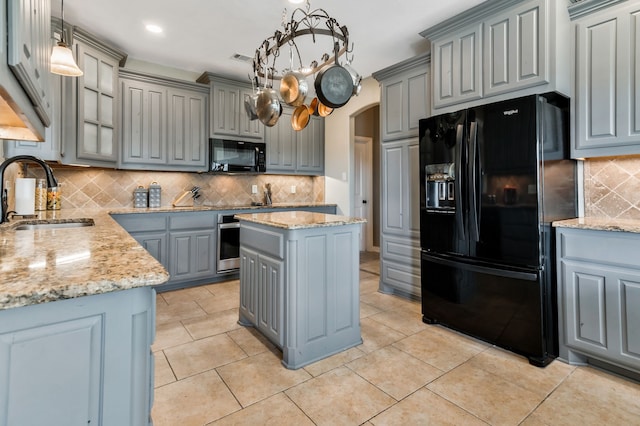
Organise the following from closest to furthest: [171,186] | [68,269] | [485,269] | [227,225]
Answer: [68,269] < [485,269] < [227,225] < [171,186]

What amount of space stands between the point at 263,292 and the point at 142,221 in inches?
75.1

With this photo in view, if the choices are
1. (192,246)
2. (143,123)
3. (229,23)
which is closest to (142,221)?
(192,246)

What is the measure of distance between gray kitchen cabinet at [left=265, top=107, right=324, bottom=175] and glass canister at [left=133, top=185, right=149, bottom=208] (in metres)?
1.62

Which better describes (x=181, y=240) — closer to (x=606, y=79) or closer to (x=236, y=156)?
(x=236, y=156)

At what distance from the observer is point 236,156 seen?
4.35 m

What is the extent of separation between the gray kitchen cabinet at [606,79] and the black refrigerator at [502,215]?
131 millimetres

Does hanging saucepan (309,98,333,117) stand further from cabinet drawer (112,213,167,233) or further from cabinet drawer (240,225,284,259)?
cabinet drawer (112,213,167,233)

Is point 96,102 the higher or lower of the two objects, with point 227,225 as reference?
higher

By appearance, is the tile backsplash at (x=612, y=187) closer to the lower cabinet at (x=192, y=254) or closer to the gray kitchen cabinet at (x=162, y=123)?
the lower cabinet at (x=192, y=254)

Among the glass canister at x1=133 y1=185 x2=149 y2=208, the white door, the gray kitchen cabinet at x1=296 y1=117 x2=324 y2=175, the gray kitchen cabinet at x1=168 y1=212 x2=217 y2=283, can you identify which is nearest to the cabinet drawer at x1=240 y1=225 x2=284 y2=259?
the gray kitchen cabinet at x1=168 y1=212 x2=217 y2=283

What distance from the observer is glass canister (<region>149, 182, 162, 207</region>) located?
398 centimetres

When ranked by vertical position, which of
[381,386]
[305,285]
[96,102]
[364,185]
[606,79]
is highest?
[96,102]

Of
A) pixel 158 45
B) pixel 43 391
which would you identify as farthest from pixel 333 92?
pixel 158 45

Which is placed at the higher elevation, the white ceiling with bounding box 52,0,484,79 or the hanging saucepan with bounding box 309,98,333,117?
the white ceiling with bounding box 52,0,484,79
